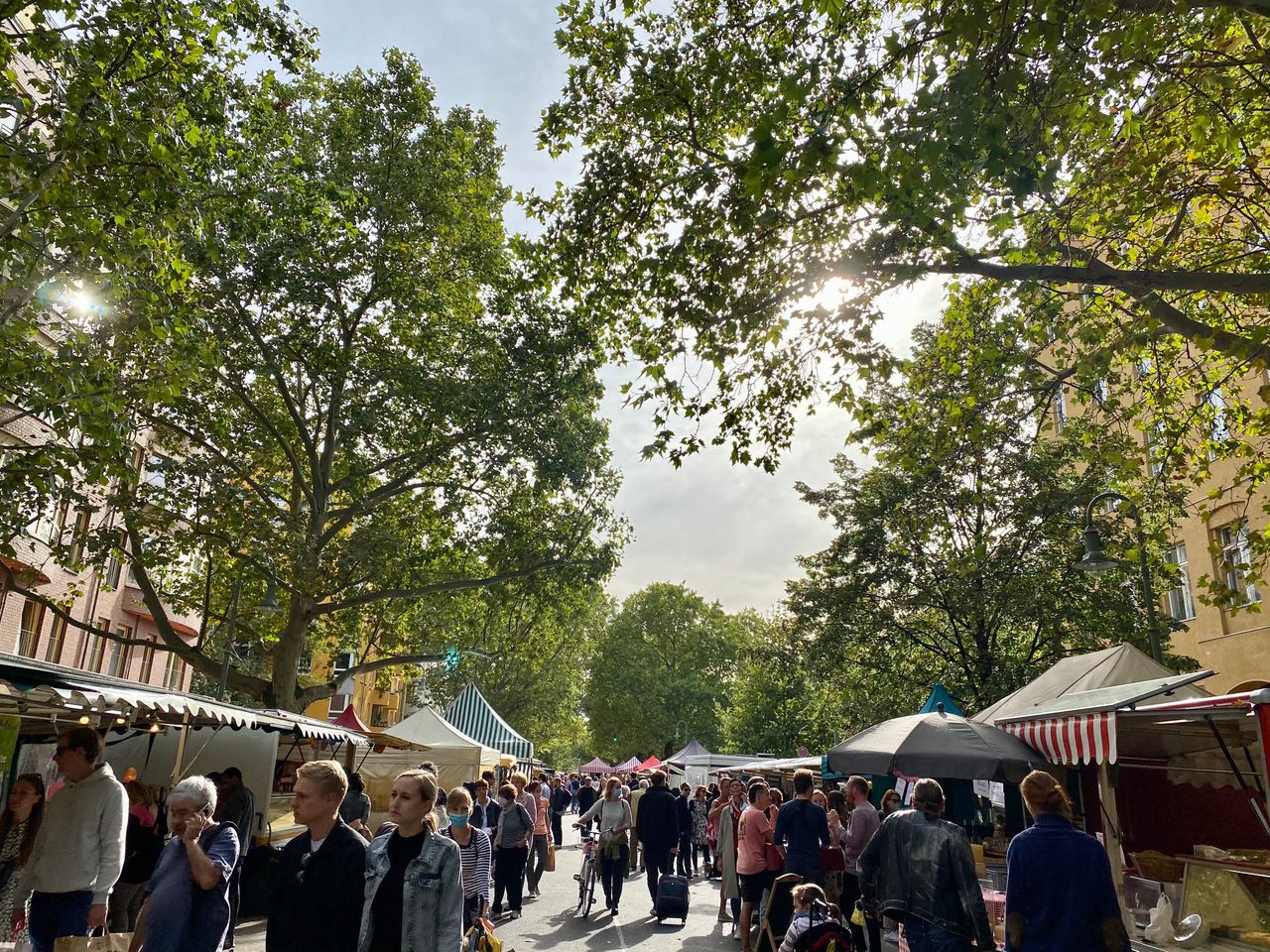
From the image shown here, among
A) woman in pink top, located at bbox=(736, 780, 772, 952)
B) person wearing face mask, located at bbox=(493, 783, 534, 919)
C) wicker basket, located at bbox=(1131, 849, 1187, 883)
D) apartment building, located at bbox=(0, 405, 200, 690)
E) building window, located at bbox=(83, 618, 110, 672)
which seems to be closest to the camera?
wicker basket, located at bbox=(1131, 849, 1187, 883)

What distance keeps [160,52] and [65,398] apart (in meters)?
4.03

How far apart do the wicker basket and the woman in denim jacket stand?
690 centimetres

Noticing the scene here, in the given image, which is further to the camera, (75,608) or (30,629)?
(75,608)

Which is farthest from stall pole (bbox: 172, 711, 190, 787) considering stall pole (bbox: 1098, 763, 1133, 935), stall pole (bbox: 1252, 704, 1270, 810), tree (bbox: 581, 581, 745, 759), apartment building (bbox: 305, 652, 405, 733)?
tree (bbox: 581, 581, 745, 759)

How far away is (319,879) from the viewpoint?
412 centimetres

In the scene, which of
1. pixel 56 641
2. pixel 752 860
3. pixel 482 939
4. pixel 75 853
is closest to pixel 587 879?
pixel 752 860

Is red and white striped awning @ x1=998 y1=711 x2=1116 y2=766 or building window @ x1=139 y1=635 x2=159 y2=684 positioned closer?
red and white striped awning @ x1=998 y1=711 x2=1116 y2=766

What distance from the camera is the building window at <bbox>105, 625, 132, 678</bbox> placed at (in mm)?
31834

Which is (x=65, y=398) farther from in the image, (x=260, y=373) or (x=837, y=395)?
(x=260, y=373)

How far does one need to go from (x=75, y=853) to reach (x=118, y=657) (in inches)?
1209

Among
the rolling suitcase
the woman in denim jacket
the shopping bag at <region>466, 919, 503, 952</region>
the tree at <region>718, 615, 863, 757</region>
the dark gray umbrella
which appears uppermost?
the tree at <region>718, 615, 863, 757</region>

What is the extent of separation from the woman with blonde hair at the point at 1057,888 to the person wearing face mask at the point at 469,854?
15.2 ft

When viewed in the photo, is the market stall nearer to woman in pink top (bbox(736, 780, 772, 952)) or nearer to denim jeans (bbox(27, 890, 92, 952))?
woman in pink top (bbox(736, 780, 772, 952))

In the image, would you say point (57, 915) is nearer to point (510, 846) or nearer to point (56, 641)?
point (510, 846)
